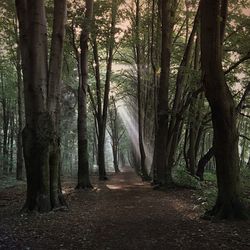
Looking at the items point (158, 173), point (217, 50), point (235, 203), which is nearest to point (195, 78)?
point (217, 50)

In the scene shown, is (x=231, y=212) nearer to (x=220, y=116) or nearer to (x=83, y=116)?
(x=220, y=116)

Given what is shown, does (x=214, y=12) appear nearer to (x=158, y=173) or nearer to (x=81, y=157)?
(x=158, y=173)

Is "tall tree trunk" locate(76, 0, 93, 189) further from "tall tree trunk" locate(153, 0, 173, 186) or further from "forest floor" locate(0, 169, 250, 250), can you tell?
"forest floor" locate(0, 169, 250, 250)

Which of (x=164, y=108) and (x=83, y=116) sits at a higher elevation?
(x=164, y=108)

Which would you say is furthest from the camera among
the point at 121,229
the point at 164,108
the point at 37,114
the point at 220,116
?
the point at 164,108

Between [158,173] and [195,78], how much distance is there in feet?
19.0

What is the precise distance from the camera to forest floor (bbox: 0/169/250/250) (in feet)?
19.9

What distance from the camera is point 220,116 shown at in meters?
7.84

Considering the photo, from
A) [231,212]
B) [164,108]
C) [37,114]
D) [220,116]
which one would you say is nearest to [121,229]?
[231,212]

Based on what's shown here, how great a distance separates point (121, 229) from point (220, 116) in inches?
120

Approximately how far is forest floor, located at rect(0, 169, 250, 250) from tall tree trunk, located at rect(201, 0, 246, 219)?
1.76 feet

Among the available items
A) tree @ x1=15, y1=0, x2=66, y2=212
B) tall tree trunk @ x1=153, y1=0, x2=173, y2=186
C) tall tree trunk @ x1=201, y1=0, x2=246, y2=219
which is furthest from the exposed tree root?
tall tree trunk @ x1=153, y1=0, x2=173, y2=186

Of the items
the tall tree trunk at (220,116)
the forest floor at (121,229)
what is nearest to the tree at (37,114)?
the forest floor at (121,229)

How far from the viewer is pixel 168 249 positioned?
19.0 feet
